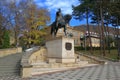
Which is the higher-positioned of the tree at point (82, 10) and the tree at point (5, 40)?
the tree at point (82, 10)

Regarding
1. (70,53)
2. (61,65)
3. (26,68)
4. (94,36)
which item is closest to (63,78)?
(26,68)

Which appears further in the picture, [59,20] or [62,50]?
[59,20]

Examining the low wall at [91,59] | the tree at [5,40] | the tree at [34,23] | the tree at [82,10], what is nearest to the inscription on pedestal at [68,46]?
the low wall at [91,59]

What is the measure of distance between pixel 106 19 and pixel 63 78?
31.6 meters

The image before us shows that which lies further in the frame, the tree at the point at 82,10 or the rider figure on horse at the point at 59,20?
the tree at the point at 82,10

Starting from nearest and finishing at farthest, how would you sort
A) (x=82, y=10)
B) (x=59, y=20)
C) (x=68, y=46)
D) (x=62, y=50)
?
(x=62, y=50), (x=68, y=46), (x=59, y=20), (x=82, y=10)

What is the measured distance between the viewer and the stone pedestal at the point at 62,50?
798 inches

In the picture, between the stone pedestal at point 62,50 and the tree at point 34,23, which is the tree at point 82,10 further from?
the stone pedestal at point 62,50

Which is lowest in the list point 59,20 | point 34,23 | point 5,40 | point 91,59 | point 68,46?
point 91,59

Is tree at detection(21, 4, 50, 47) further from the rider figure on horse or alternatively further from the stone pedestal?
the stone pedestal

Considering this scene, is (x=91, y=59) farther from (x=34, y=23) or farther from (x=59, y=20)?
(x=34, y=23)

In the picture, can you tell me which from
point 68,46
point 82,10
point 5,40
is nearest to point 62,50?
point 68,46

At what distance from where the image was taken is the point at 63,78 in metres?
12.1

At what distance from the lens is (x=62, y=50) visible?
20234 mm
